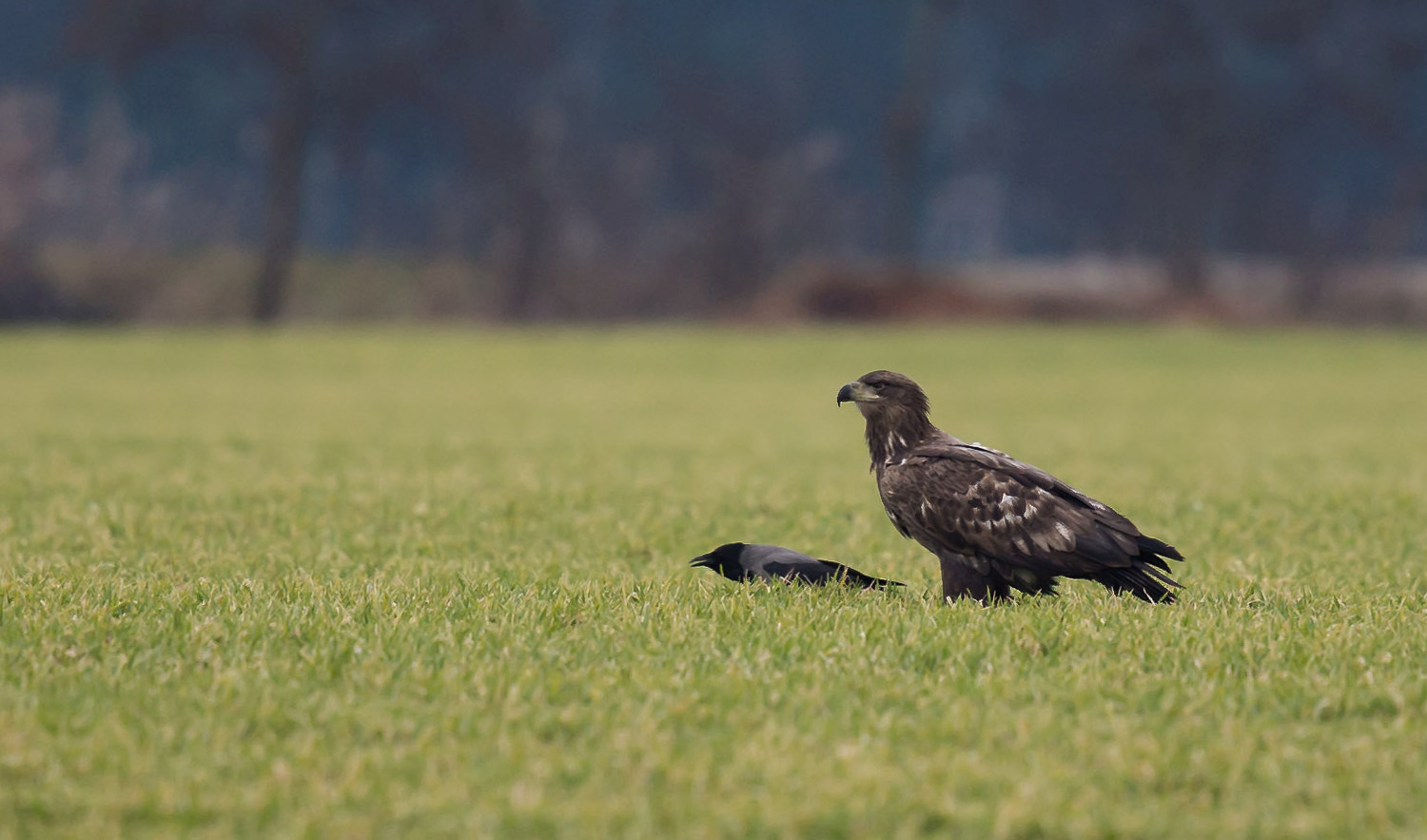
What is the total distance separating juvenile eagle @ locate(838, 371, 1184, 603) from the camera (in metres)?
6.11

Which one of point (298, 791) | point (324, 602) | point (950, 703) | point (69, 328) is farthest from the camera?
point (69, 328)

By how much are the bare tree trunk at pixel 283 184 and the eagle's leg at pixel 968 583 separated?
38348 mm

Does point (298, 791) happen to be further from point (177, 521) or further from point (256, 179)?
point (256, 179)

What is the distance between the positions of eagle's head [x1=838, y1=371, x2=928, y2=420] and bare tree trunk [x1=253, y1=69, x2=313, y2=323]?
1487 inches

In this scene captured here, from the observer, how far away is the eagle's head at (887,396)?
6.84m

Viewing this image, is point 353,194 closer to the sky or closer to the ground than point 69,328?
closer to the sky

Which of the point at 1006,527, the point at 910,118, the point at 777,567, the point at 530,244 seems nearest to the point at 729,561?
the point at 777,567

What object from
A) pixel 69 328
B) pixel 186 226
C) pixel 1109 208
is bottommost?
pixel 69 328

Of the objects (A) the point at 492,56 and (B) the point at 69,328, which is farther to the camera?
(A) the point at 492,56

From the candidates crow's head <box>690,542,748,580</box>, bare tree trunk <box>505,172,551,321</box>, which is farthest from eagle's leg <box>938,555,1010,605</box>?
bare tree trunk <box>505,172,551,321</box>

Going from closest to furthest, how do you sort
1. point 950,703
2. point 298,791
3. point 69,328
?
1. point 298,791
2. point 950,703
3. point 69,328

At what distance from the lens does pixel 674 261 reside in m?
49.1

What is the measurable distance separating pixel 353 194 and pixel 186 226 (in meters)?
6.17

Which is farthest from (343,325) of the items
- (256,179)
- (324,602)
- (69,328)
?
(324,602)
